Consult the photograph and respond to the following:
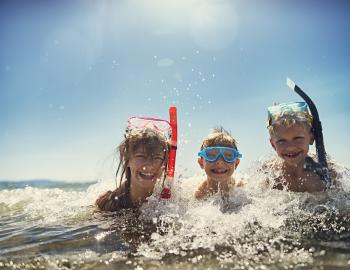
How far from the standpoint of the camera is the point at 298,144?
587 cm

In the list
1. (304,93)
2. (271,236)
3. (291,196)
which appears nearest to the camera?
(271,236)

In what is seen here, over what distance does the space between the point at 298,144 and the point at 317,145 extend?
434mm

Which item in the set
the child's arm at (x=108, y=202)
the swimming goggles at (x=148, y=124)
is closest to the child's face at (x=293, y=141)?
the swimming goggles at (x=148, y=124)

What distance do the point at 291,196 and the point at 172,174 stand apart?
2072mm

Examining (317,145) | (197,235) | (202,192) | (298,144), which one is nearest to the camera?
(197,235)

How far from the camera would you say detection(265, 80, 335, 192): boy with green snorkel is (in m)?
5.89

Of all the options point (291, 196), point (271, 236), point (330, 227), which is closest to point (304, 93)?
point (291, 196)

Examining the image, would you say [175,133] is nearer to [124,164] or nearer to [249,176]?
[124,164]

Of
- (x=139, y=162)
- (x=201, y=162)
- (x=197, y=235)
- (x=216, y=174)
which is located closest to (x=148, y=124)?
(x=139, y=162)

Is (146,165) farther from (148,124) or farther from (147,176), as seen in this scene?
(148,124)

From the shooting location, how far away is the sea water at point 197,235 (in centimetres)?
299

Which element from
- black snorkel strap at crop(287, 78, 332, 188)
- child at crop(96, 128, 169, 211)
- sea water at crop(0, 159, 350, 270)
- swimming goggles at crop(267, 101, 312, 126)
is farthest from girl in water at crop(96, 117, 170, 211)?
black snorkel strap at crop(287, 78, 332, 188)

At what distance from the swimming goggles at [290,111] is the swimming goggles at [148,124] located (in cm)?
191

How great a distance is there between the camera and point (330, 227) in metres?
3.81
